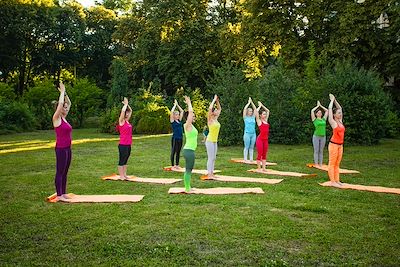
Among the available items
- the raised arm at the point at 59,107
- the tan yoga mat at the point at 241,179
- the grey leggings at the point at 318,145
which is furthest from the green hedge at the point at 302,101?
the raised arm at the point at 59,107

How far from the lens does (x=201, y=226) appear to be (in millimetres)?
6547

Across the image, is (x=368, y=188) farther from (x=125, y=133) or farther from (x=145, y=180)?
(x=125, y=133)

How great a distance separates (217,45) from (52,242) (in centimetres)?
2853

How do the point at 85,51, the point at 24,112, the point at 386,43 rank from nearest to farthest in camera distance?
the point at 386,43, the point at 24,112, the point at 85,51

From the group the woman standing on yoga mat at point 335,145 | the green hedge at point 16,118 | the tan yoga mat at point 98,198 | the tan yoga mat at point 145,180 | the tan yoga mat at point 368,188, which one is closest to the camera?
the tan yoga mat at point 98,198

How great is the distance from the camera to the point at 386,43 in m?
24.6

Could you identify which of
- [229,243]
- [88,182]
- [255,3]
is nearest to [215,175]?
[88,182]

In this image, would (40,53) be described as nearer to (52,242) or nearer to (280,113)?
(280,113)

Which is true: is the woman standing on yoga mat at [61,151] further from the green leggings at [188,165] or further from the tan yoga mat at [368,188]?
the tan yoga mat at [368,188]

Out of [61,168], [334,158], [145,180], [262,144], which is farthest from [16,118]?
[334,158]

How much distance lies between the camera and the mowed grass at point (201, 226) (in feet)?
17.5

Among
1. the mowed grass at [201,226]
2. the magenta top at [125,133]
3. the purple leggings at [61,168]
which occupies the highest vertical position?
the magenta top at [125,133]

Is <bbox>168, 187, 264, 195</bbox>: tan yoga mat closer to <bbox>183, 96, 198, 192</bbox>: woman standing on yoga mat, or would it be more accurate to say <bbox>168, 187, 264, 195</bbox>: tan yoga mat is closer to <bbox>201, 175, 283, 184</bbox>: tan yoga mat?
<bbox>183, 96, 198, 192</bbox>: woman standing on yoga mat

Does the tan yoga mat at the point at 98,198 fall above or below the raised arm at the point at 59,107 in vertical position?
below
